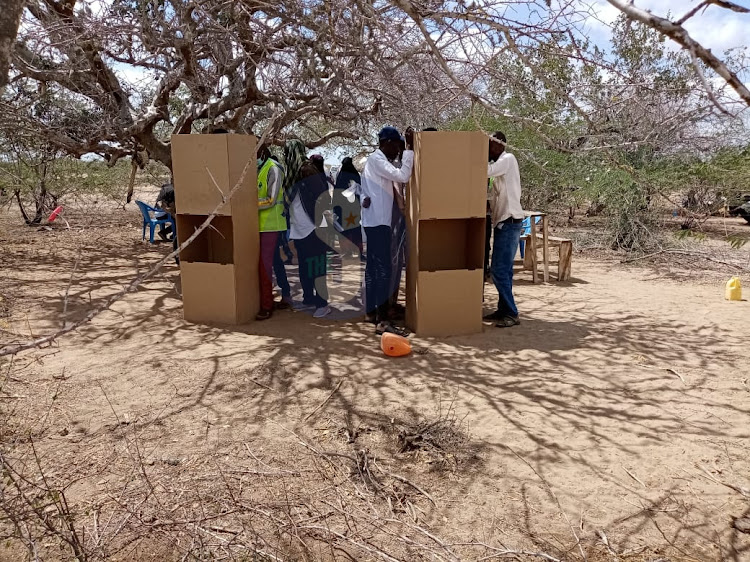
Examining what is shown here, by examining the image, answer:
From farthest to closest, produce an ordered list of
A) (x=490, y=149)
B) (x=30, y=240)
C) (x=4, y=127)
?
1. (x=30, y=240)
2. (x=4, y=127)
3. (x=490, y=149)

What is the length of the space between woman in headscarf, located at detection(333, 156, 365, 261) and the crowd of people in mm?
330

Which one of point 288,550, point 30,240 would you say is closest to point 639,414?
point 288,550

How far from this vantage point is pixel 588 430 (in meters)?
3.18

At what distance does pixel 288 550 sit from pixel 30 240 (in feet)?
32.9

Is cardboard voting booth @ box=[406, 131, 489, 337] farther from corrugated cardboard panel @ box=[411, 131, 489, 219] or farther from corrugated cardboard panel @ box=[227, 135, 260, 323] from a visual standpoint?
corrugated cardboard panel @ box=[227, 135, 260, 323]

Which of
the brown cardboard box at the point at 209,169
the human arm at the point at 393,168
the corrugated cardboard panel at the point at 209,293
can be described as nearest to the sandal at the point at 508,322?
the human arm at the point at 393,168

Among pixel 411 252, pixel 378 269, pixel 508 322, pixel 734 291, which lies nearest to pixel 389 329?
pixel 378 269

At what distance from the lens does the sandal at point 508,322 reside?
17.2 ft

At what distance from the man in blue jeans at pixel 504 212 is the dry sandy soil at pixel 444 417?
58cm

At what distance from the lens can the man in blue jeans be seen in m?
4.95

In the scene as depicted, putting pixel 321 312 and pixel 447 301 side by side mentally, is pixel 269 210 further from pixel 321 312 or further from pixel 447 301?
pixel 447 301

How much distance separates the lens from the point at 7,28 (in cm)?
154

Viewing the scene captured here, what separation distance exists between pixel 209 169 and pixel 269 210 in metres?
0.63

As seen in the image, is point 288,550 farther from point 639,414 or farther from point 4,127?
point 4,127
